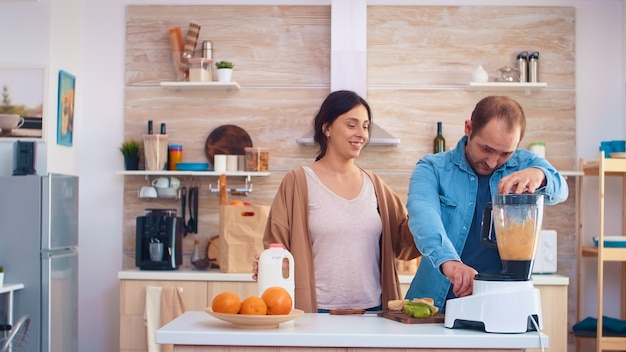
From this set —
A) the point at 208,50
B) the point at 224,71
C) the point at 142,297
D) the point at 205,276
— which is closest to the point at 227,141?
the point at 224,71

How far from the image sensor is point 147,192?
17.3 ft

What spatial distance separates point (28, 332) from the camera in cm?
450

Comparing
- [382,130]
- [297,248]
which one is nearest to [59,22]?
[382,130]

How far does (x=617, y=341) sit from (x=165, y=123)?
2.92 m

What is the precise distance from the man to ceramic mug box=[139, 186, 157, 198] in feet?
9.22

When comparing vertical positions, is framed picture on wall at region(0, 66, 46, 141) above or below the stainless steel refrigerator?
above

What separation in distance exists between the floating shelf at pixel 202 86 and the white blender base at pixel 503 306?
3.23 metres

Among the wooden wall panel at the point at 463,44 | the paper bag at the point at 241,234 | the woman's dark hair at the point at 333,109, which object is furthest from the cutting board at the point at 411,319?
the wooden wall panel at the point at 463,44

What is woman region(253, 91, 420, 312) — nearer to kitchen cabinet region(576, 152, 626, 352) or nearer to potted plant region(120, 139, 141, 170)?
kitchen cabinet region(576, 152, 626, 352)

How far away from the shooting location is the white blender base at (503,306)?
221cm

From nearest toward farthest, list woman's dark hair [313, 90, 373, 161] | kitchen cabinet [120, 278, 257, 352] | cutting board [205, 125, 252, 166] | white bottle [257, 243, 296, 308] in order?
1. white bottle [257, 243, 296, 308]
2. woman's dark hair [313, 90, 373, 161]
3. kitchen cabinet [120, 278, 257, 352]
4. cutting board [205, 125, 252, 166]

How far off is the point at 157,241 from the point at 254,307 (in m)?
2.87

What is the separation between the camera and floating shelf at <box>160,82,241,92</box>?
5.22 metres

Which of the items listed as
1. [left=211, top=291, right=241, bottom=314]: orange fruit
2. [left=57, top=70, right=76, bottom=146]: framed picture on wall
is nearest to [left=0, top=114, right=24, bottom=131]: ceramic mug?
Answer: [left=57, top=70, right=76, bottom=146]: framed picture on wall
